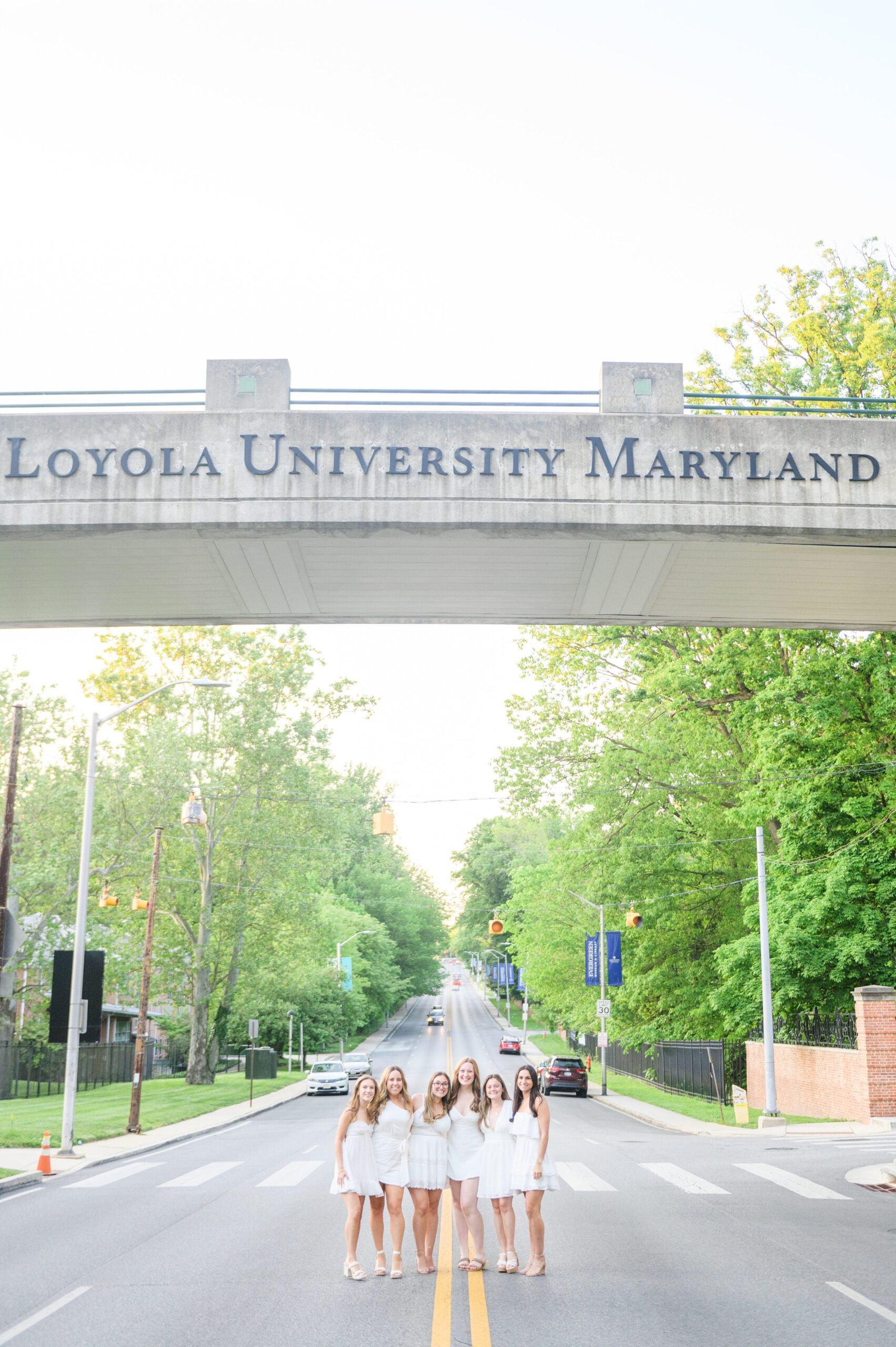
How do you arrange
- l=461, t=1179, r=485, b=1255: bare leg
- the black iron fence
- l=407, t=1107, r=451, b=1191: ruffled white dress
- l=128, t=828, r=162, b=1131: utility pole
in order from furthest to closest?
the black iron fence, l=128, t=828, r=162, b=1131: utility pole, l=407, t=1107, r=451, b=1191: ruffled white dress, l=461, t=1179, r=485, b=1255: bare leg

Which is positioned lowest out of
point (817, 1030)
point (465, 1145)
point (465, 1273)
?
point (465, 1273)

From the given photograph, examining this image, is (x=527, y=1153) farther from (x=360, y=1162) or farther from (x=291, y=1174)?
(x=291, y=1174)

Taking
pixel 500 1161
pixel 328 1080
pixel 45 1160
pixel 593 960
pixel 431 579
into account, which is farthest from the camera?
pixel 328 1080

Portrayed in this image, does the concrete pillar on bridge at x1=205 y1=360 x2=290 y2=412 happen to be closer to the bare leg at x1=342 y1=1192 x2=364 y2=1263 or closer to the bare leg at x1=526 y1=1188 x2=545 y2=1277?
the bare leg at x1=342 y1=1192 x2=364 y2=1263

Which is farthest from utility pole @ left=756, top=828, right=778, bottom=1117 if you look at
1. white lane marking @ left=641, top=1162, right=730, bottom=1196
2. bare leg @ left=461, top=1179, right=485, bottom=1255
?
bare leg @ left=461, top=1179, right=485, bottom=1255

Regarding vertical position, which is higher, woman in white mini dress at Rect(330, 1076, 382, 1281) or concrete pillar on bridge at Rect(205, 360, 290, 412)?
concrete pillar on bridge at Rect(205, 360, 290, 412)

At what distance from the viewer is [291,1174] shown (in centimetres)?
1916

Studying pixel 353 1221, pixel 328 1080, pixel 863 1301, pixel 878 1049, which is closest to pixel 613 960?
pixel 328 1080

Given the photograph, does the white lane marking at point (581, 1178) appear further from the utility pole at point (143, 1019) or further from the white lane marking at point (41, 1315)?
the utility pole at point (143, 1019)

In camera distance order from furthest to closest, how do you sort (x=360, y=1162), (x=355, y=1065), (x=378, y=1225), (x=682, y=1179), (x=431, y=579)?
(x=355, y=1065), (x=682, y=1179), (x=431, y=579), (x=378, y=1225), (x=360, y=1162)

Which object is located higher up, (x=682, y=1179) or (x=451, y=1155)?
(x=451, y=1155)

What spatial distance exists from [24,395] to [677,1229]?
10.3 metres

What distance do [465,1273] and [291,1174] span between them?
10.0 meters

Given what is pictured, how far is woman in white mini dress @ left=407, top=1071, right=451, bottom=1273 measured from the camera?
31.2 ft
